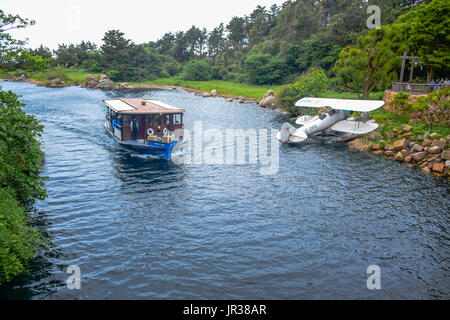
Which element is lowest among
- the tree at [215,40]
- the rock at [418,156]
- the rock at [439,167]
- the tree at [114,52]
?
the rock at [439,167]

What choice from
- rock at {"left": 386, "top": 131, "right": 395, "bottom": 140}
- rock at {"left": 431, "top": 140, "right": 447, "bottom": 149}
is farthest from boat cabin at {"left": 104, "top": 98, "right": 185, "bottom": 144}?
rock at {"left": 431, "top": 140, "right": 447, "bottom": 149}

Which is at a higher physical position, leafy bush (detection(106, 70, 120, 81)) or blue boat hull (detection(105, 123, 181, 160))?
leafy bush (detection(106, 70, 120, 81))

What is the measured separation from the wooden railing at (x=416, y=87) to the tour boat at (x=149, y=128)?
3009cm

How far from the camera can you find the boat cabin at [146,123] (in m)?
32.4

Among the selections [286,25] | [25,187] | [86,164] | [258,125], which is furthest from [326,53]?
[25,187]

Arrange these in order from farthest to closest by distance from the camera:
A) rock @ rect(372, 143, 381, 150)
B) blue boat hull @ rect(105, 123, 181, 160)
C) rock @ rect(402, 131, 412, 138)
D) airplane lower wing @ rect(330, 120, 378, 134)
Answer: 1. airplane lower wing @ rect(330, 120, 378, 134)
2. rock @ rect(372, 143, 381, 150)
3. rock @ rect(402, 131, 412, 138)
4. blue boat hull @ rect(105, 123, 181, 160)

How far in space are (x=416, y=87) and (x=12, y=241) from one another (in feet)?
151

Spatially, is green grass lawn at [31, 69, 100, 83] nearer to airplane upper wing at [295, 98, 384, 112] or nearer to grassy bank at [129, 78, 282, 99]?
grassy bank at [129, 78, 282, 99]

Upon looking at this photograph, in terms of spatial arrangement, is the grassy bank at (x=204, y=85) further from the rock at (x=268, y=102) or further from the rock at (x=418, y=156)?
the rock at (x=418, y=156)

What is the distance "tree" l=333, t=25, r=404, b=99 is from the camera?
166 ft

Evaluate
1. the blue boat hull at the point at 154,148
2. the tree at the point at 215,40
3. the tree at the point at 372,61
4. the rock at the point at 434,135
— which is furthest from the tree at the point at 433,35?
the tree at the point at 215,40

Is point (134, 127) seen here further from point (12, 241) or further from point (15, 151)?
point (12, 241)

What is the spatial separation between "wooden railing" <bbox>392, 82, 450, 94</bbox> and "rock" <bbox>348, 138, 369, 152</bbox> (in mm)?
10151

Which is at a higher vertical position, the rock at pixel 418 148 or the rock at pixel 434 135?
the rock at pixel 434 135
